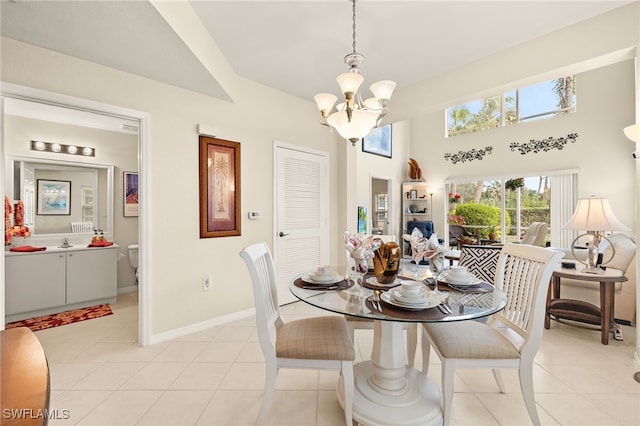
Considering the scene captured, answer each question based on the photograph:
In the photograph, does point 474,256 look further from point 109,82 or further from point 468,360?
point 109,82

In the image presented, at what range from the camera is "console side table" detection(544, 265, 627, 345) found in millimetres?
2506

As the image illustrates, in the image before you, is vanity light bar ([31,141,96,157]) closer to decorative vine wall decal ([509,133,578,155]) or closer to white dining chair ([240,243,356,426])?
white dining chair ([240,243,356,426])

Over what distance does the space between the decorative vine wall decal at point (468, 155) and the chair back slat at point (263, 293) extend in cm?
608

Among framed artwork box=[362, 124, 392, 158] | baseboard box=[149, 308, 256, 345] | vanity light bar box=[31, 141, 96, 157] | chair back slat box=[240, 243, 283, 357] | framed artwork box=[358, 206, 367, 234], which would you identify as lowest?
baseboard box=[149, 308, 256, 345]

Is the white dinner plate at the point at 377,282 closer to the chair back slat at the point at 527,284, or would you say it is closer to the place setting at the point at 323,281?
the place setting at the point at 323,281

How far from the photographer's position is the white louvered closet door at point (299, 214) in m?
3.51

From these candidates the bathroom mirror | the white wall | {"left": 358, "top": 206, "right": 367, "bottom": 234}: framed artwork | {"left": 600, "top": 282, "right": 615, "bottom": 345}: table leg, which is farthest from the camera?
{"left": 358, "top": 206, "right": 367, "bottom": 234}: framed artwork

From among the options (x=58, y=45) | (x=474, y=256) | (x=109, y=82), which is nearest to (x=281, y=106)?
(x=109, y=82)

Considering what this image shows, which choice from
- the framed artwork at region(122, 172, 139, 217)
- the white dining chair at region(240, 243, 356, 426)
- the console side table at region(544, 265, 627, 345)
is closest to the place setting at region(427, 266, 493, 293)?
the white dining chair at region(240, 243, 356, 426)

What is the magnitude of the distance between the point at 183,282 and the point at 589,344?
372 centimetres

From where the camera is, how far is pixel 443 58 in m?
2.76

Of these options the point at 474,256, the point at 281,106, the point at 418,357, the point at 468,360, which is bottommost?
the point at 418,357

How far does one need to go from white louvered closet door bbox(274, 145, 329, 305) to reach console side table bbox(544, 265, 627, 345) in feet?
8.48

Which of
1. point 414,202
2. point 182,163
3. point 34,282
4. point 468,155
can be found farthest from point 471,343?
point 414,202
